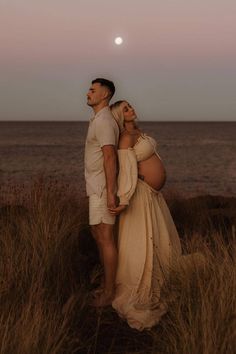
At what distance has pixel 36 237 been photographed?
17.3 feet

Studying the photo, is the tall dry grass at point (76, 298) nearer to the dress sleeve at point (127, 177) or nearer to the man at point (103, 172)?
the man at point (103, 172)

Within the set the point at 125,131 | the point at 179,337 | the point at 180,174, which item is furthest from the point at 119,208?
the point at 180,174

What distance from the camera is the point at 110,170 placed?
4570 mm

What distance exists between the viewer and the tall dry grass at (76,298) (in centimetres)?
341

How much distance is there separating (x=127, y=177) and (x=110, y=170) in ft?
0.64

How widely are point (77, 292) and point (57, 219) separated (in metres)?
0.89

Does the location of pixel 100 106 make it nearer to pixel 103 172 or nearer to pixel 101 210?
pixel 103 172

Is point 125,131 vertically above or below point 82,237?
above

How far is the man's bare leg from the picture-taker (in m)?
4.79

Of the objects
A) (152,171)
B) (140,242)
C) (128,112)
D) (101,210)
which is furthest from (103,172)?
(140,242)

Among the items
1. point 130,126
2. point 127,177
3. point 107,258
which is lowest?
point 107,258

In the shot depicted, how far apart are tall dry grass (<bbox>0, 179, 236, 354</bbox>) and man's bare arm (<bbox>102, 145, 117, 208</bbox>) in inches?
30.4

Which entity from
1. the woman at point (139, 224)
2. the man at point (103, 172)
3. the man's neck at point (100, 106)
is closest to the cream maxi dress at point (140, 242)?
the woman at point (139, 224)

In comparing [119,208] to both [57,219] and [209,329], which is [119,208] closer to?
[57,219]
